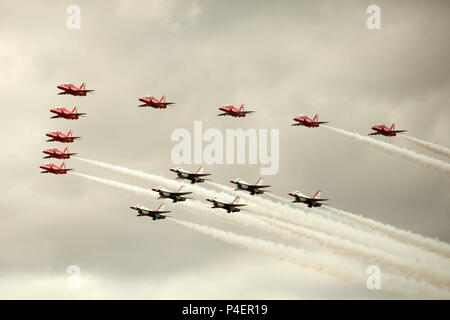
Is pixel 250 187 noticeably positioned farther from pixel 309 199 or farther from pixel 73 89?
pixel 73 89

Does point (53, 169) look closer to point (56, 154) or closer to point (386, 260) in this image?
point (56, 154)

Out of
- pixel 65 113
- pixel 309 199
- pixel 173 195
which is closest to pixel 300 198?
pixel 309 199

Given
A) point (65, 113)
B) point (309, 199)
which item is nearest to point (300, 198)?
point (309, 199)

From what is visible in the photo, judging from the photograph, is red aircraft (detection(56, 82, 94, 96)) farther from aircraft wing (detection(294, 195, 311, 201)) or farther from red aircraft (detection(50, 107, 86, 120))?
aircraft wing (detection(294, 195, 311, 201))

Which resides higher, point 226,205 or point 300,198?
point 300,198

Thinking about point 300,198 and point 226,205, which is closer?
point 226,205

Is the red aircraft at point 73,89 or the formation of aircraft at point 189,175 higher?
the red aircraft at point 73,89

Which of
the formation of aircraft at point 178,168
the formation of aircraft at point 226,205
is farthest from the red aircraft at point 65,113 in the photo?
the formation of aircraft at point 226,205

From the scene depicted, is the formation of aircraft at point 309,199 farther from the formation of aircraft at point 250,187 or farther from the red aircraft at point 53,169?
the red aircraft at point 53,169

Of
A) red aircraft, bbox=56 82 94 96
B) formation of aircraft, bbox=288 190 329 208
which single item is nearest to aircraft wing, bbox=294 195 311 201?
formation of aircraft, bbox=288 190 329 208

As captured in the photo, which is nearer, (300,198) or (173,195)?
(173,195)

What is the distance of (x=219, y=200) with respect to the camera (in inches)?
5979
